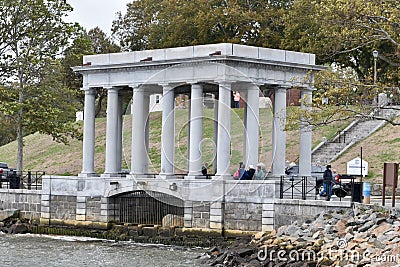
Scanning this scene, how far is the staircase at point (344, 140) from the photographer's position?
64.4 metres

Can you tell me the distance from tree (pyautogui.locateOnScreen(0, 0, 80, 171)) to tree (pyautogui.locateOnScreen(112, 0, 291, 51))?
19885 mm

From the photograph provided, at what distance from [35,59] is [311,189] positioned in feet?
72.3

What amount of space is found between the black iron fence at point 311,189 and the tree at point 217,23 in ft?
97.1

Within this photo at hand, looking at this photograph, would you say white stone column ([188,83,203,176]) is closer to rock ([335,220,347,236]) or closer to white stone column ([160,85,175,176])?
white stone column ([160,85,175,176])

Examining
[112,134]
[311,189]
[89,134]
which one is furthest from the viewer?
[89,134]

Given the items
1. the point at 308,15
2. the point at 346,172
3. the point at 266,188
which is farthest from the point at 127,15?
the point at 266,188

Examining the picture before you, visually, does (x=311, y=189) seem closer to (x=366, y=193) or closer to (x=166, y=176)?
(x=366, y=193)

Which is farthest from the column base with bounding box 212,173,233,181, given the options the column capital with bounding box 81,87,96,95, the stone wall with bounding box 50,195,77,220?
the column capital with bounding box 81,87,96,95

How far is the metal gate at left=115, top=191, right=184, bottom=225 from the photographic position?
156 ft

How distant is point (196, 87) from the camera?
46656mm

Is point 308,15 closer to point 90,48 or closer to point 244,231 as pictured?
point 90,48

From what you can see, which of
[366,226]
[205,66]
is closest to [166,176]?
[205,66]

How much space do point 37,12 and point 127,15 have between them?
102 ft

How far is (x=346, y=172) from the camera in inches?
2349
